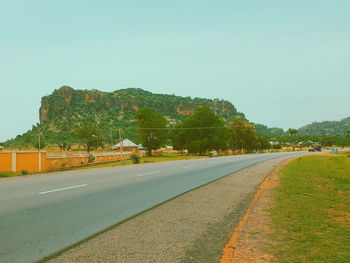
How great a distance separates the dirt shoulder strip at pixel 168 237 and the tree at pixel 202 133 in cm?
7099

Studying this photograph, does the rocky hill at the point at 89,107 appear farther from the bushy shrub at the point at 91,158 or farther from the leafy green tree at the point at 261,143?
the bushy shrub at the point at 91,158

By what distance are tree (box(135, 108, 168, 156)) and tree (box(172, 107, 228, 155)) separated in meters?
4.05

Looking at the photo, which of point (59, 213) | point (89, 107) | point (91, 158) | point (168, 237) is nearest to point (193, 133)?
point (91, 158)

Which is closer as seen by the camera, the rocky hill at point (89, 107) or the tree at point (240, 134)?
the tree at point (240, 134)

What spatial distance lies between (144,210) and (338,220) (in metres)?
4.25

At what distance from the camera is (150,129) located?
88375mm

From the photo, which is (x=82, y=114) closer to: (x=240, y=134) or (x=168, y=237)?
(x=240, y=134)

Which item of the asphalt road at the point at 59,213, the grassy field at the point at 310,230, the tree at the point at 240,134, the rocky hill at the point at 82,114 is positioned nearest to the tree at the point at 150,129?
the tree at the point at 240,134

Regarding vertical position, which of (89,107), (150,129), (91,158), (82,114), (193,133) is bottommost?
(91,158)

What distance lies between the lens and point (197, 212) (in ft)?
27.4

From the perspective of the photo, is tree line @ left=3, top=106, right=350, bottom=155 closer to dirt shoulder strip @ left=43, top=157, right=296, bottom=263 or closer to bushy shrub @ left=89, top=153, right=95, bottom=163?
bushy shrub @ left=89, top=153, right=95, bottom=163

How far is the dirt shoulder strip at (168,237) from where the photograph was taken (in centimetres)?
481

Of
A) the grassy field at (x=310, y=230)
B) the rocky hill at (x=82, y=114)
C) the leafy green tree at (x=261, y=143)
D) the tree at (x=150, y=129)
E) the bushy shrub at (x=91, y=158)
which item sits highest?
the rocky hill at (x=82, y=114)

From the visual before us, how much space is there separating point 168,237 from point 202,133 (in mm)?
77565
